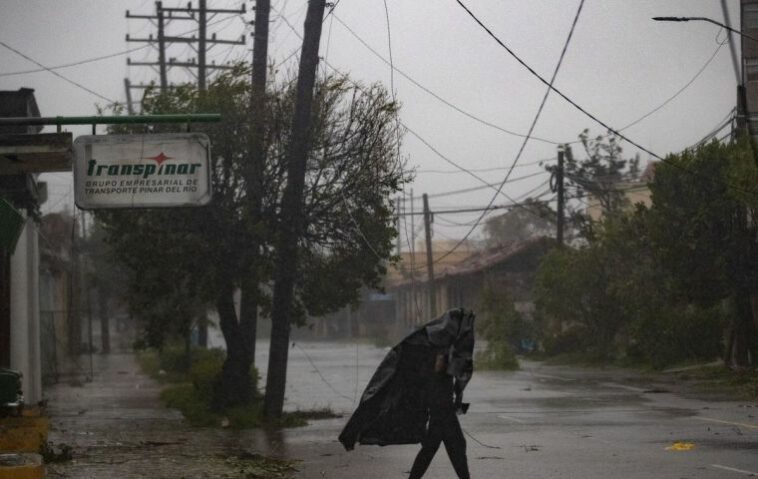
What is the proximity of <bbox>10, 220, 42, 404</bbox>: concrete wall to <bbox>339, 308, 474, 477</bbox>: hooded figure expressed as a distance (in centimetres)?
1243

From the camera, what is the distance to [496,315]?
48.0 metres

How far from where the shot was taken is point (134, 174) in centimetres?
1634

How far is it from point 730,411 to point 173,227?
1117cm

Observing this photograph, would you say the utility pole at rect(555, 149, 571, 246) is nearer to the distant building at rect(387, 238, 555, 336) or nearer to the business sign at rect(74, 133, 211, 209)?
the distant building at rect(387, 238, 555, 336)

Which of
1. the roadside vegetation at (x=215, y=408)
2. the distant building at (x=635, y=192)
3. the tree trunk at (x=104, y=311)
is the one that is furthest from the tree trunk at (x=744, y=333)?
the tree trunk at (x=104, y=311)

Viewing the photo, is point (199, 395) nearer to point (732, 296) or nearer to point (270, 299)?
point (270, 299)

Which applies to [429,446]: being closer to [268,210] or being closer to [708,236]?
[268,210]

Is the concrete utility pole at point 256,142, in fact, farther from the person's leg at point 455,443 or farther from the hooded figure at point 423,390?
the person's leg at point 455,443

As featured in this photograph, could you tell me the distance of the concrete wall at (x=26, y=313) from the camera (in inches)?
902

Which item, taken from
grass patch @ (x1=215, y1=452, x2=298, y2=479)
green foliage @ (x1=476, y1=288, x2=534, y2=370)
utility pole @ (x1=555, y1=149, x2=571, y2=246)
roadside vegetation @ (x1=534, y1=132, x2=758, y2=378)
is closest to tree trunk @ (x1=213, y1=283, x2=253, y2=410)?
grass patch @ (x1=215, y1=452, x2=298, y2=479)

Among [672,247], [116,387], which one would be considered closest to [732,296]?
[672,247]

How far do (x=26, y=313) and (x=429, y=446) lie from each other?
539 inches

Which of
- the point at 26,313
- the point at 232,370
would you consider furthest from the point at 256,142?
the point at 26,313

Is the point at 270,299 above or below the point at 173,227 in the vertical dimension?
below
